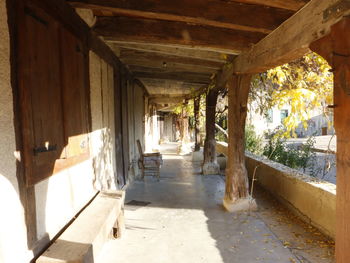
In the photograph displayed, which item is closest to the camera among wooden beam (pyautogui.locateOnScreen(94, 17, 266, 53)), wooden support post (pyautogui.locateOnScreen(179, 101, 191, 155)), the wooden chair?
wooden beam (pyautogui.locateOnScreen(94, 17, 266, 53))

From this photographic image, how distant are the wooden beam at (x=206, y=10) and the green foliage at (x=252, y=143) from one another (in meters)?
6.60

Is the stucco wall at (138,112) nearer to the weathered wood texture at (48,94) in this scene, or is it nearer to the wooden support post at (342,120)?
the weathered wood texture at (48,94)

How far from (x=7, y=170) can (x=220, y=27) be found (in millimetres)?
2807

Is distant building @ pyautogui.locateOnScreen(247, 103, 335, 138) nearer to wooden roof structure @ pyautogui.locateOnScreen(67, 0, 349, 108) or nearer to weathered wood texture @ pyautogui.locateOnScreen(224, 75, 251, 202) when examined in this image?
weathered wood texture @ pyautogui.locateOnScreen(224, 75, 251, 202)

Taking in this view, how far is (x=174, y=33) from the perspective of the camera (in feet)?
10.5

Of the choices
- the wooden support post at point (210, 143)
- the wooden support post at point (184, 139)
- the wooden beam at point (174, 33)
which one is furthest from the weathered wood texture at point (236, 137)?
the wooden support post at point (184, 139)

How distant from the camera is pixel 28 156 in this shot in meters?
1.72

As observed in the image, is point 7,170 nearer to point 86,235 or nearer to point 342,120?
point 86,235

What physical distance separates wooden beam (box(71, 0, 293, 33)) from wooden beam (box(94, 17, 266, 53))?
56 centimetres

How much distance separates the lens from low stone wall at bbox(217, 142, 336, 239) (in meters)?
3.27

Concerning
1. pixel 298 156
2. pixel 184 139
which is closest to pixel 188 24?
pixel 298 156

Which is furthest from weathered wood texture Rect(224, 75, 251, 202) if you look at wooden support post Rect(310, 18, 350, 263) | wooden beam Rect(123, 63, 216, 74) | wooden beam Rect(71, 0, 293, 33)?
wooden support post Rect(310, 18, 350, 263)

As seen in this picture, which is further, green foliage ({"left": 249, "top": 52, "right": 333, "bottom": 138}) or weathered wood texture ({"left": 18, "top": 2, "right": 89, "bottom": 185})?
green foliage ({"left": 249, "top": 52, "right": 333, "bottom": 138})

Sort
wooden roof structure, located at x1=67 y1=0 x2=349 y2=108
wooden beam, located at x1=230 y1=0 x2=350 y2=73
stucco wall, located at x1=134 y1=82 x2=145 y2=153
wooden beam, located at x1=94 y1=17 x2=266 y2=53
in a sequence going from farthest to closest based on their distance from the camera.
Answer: stucco wall, located at x1=134 y1=82 x2=145 y2=153, wooden beam, located at x1=94 y1=17 x2=266 y2=53, wooden roof structure, located at x1=67 y1=0 x2=349 y2=108, wooden beam, located at x1=230 y1=0 x2=350 y2=73
